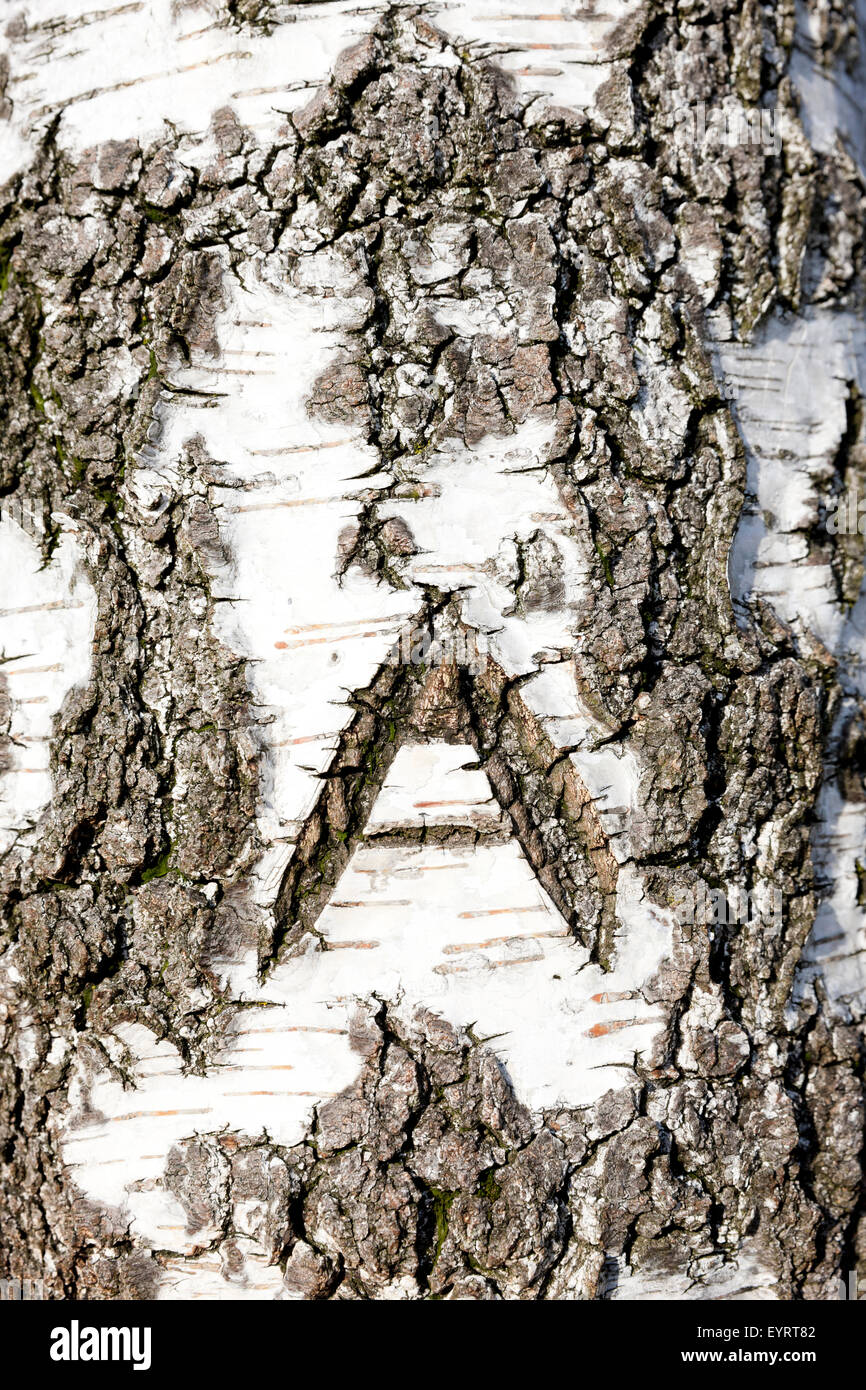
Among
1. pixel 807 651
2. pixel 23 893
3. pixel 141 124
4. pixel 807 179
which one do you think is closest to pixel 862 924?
Answer: pixel 807 651

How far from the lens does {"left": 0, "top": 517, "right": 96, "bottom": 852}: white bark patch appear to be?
1572 millimetres

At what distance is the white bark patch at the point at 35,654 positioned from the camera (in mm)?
1572

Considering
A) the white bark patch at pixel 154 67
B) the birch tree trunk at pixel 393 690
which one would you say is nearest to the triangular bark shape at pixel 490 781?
the birch tree trunk at pixel 393 690

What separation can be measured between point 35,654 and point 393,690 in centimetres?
58

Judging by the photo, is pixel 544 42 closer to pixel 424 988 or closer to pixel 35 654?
pixel 35 654

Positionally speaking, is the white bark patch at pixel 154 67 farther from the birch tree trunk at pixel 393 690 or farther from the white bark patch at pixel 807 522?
the white bark patch at pixel 807 522

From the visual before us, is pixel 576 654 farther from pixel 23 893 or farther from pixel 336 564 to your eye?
pixel 23 893

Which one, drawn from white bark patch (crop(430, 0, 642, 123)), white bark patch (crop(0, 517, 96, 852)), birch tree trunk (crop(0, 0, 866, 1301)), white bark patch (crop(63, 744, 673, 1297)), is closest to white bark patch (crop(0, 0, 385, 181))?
birch tree trunk (crop(0, 0, 866, 1301))

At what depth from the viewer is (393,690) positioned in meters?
1.49

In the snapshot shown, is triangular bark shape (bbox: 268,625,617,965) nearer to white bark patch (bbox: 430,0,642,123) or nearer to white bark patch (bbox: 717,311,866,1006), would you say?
white bark patch (bbox: 717,311,866,1006)

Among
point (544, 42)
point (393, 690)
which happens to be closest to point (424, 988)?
point (393, 690)

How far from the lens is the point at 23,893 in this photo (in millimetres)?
1575

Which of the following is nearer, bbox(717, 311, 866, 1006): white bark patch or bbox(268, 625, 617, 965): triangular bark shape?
bbox(268, 625, 617, 965): triangular bark shape
